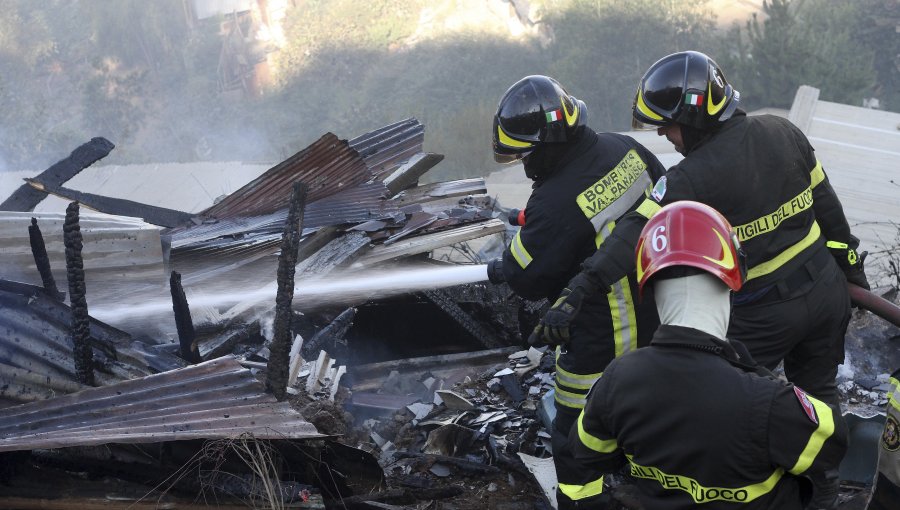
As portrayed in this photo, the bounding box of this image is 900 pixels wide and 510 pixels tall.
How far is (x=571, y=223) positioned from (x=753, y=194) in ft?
2.43

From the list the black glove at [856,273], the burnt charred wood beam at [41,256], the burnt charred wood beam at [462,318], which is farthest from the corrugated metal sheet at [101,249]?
the black glove at [856,273]

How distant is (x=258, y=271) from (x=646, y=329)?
3066mm

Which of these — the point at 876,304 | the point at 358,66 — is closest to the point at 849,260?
the point at 876,304

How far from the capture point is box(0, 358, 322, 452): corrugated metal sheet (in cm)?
309

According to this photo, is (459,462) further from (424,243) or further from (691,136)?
(691,136)

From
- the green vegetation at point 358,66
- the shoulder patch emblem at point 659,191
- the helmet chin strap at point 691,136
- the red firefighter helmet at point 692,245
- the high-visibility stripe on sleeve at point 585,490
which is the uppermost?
the red firefighter helmet at point 692,245

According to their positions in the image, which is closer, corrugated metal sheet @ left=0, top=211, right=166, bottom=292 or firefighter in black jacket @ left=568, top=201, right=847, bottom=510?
firefighter in black jacket @ left=568, top=201, right=847, bottom=510

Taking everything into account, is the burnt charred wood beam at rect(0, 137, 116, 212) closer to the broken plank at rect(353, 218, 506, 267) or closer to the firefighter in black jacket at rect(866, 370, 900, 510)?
the broken plank at rect(353, 218, 506, 267)

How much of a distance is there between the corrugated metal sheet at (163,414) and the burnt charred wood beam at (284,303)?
11 centimetres

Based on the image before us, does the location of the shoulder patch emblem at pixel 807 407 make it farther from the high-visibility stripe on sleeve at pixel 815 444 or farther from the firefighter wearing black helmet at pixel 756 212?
the firefighter wearing black helmet at pixel 756 212

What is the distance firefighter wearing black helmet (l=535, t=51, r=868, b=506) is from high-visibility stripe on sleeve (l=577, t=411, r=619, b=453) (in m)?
0.96

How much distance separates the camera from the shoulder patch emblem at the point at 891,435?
2.84 meters

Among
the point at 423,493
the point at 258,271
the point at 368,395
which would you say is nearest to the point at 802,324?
the point at 423,493

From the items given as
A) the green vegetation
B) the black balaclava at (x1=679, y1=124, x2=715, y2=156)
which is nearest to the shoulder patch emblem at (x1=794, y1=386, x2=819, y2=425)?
the black balaclava at (x1=679, y1=124, x2=715, y2=156)
